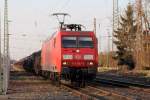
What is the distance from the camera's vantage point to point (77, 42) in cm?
2795

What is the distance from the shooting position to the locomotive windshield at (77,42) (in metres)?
27.8

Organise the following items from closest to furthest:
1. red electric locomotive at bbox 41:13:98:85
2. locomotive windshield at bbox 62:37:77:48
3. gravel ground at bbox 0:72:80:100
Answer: gravel ground at bbox 0:72:80:100 → red electric locomotive at bbox 41:13:98:85 → locomotive windshield at bbox 62:37:77:48

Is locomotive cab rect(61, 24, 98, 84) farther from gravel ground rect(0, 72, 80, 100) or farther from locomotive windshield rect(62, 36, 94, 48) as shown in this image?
gravel ground rect(0, 72, 80, 100)

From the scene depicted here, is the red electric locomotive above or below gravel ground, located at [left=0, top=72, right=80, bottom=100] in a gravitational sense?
above

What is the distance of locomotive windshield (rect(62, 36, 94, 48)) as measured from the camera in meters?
27.8

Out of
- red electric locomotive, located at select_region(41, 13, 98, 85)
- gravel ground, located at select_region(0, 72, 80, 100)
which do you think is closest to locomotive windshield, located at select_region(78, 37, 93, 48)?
red electric locomotive, located at select_region(41, 13, 98, 85)

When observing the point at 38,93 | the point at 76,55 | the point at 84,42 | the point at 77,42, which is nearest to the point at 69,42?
the point at 77,42

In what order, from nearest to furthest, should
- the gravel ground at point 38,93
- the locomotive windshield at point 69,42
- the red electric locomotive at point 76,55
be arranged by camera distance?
the gravel ground at point 38,93
the red electric locomotive at point 76,55
the locomotive windshield at point 69,42

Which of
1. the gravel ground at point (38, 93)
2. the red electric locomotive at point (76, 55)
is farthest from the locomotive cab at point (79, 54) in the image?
the gravel ground at point (38, 93)

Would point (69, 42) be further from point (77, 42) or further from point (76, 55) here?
point (76, 55)

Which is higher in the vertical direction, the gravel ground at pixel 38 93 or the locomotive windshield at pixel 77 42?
the locomotive windshield at pixel 77 42

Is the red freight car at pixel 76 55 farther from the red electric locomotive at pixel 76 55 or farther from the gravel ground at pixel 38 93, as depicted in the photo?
the gravel ground at pixel 38 93

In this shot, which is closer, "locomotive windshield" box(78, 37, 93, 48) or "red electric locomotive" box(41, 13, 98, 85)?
"red electric locomotive" box(41, 13, 98, 85)

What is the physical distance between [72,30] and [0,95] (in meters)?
8.78
